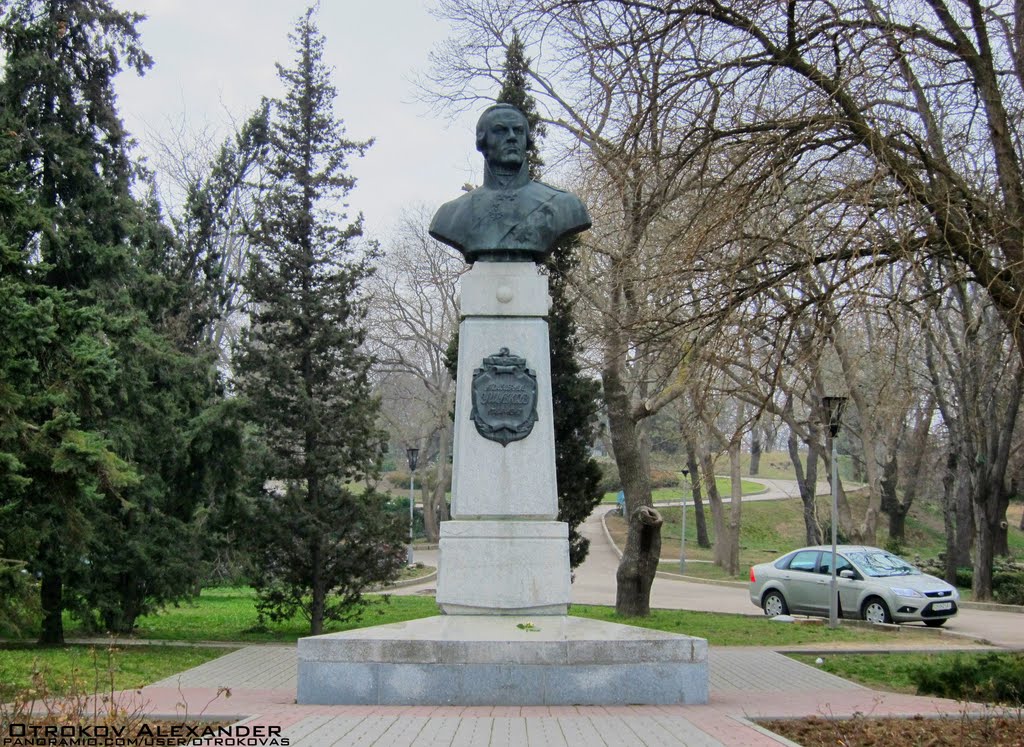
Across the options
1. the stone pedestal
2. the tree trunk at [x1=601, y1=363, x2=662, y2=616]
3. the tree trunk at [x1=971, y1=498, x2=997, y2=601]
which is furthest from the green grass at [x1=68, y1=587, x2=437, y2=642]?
the tree trunk at [x1=971, y1=498, x2=997, y2=601]

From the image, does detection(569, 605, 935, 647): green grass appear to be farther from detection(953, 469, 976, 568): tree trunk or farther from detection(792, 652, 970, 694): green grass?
detection(953, 469, 976, 568): tree trunk

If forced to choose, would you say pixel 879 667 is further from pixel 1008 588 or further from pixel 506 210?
pixel 1008 588

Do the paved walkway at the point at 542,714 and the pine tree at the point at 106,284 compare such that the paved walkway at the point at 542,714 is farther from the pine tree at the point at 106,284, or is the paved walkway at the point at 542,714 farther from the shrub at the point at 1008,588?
the shrub at the point at 1008,588

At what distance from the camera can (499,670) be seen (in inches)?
369

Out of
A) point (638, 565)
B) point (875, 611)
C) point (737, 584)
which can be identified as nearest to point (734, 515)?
point (737, 584)

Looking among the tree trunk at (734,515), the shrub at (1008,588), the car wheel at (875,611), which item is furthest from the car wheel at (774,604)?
the tree trunk at (734,515)

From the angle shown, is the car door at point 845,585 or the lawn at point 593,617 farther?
the car door at point 845,585

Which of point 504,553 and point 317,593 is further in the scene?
point 317,593

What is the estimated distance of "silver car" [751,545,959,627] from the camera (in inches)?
816

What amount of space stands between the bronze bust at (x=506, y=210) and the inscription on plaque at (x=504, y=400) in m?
1.17

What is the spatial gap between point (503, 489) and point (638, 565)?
9669 millimetres

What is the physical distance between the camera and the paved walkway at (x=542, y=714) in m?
7.68

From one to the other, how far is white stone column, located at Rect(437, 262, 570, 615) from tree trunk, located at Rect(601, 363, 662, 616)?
8394 millimetres

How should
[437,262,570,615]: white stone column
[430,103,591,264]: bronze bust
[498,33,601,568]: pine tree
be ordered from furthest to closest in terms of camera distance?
[498,33,601,568]: pine tree → [430,103,591,264]: bronze bust → [437,262,570,615]: white stone column
